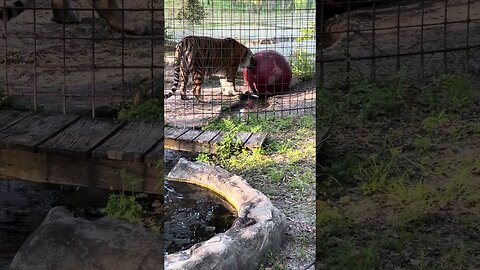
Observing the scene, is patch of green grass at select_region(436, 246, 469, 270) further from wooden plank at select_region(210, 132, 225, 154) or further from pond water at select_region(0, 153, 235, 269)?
wooden plank at select_region(210, 132, 225, 154)

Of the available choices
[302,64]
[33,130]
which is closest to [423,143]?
[302,64]

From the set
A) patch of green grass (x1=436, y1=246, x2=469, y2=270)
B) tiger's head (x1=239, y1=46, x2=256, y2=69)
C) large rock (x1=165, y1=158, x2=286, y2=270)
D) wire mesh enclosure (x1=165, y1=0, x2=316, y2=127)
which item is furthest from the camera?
tiger's head (x1=239, y1=46, x2=256, y2=69)

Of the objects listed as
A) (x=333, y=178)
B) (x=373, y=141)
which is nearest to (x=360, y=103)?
(x=373, y=141)

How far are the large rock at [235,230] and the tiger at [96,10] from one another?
0.71 meters

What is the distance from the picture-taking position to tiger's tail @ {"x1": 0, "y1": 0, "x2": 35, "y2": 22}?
1.72 metres

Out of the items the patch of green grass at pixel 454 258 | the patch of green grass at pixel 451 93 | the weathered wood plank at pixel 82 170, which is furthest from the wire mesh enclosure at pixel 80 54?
the patch of green grass at pixel 454 258

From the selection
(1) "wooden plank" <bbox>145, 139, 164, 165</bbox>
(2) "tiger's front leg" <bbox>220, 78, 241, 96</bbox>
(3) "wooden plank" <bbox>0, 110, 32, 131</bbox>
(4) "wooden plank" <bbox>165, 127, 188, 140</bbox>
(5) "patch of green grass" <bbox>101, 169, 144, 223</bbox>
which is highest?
(2) "tiger's front leg" <bbox>220, 78, 241, 96</bbox>

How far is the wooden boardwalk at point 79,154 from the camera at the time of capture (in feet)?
5.67

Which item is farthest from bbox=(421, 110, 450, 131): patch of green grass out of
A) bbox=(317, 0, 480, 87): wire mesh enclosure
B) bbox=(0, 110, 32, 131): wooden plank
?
bbox=(0, 110, 32, 131): wooden plank

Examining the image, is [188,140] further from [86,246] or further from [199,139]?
[86,246]

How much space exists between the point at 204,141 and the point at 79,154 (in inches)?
27.4

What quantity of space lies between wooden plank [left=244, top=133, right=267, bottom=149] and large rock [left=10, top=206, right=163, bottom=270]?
730 millimetres

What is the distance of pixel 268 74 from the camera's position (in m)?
2.38

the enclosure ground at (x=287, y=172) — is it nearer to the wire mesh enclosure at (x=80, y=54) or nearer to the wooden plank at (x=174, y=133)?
the wooden plank at (x=174, y=133)
